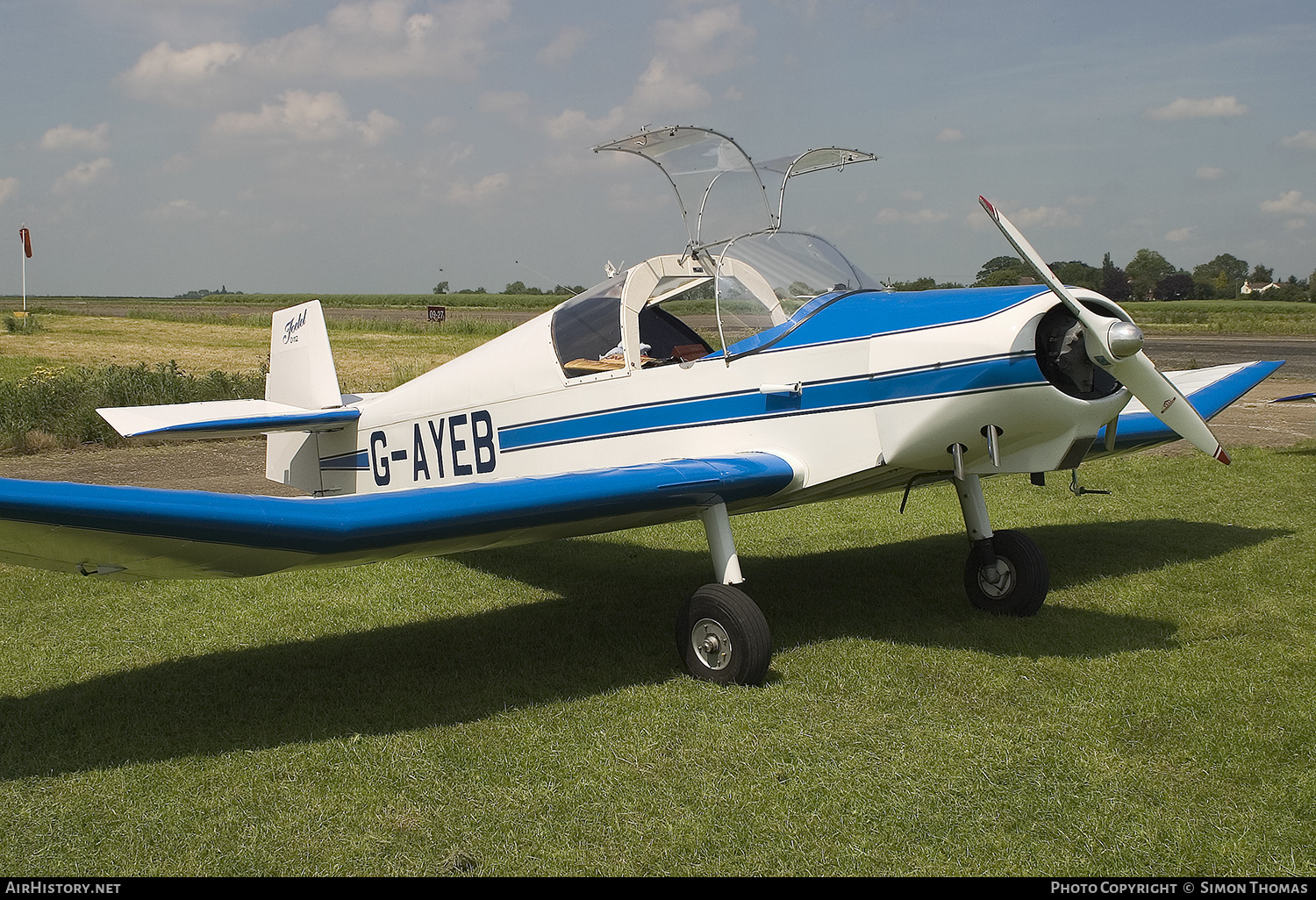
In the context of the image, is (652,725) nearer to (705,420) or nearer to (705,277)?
(705,420)

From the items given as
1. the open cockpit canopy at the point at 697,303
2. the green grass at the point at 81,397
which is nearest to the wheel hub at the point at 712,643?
the open cockpit canopy at the point at 697,303

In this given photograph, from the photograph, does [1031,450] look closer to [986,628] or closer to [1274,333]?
[986,628]

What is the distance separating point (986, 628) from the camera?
5879mm

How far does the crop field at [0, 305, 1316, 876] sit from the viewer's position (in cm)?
344

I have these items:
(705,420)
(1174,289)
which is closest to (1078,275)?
(705,420)

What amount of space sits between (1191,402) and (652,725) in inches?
245

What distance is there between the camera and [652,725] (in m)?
4.51

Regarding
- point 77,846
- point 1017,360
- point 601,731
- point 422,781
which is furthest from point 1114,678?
point 77,846

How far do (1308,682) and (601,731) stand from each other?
3470mm

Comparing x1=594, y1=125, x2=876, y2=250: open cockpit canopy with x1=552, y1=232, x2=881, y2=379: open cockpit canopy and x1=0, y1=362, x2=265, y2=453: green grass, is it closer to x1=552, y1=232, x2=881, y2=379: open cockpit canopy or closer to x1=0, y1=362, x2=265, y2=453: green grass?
x1=552, y1=232, x2=881, y2=379: open cockpit canopy

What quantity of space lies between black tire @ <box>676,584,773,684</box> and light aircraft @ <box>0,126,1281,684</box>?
1cm

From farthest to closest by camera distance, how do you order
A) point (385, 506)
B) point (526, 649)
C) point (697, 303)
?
point (697, 303) < point (526, 649) < point (385, 506)

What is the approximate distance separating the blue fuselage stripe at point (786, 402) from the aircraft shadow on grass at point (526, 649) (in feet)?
4.09
